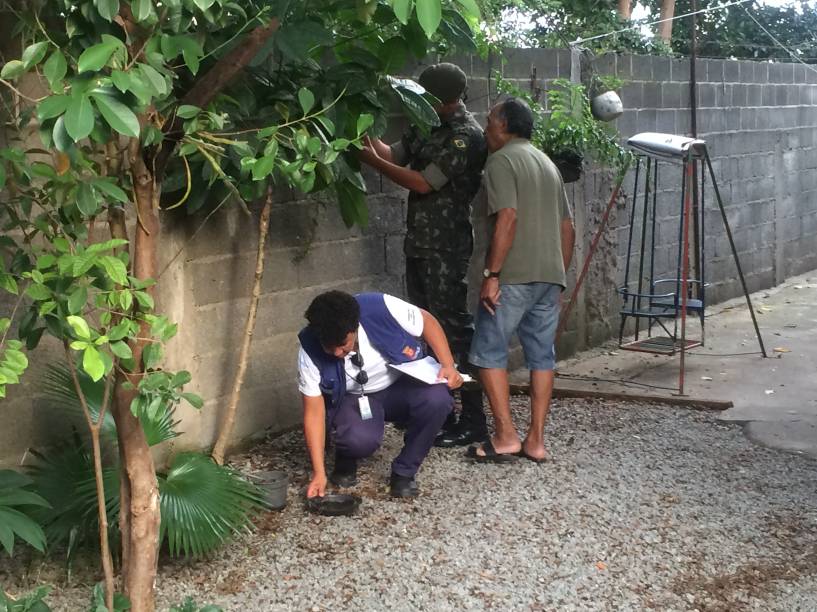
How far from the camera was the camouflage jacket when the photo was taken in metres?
5.36

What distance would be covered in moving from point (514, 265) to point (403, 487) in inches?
48.2

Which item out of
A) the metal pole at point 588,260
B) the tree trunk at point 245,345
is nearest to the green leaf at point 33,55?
the tree trunk at point 245,345

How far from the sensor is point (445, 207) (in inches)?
216

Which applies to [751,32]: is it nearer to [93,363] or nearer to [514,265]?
[514,265]

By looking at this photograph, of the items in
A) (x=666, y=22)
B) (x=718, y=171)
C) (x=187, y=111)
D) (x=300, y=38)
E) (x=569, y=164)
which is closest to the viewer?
(x=187, y=111)

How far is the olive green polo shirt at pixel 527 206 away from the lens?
509 cm

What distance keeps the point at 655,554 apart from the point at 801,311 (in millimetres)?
6131

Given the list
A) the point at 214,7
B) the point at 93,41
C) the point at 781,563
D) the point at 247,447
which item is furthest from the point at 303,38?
the point at 781,563

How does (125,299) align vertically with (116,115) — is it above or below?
below

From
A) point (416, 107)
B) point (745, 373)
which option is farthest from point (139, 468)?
point (745, 373)

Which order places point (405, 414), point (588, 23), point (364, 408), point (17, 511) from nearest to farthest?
point (17, 511)
point (364, 408)
point (405, 414)
point (588, 23)

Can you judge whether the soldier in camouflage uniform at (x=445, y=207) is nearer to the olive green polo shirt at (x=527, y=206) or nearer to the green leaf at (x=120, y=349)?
the olive green polo shirt at (x=527, y=206)

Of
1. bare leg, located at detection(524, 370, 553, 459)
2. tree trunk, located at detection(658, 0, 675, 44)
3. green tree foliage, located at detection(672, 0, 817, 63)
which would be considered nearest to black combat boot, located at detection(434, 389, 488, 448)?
bare leg, located at detection(524, 370, 553, 459)

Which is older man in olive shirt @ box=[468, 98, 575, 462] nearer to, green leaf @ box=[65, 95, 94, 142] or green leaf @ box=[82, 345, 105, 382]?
green leaf @ box=[82, 345, 105, 382]
